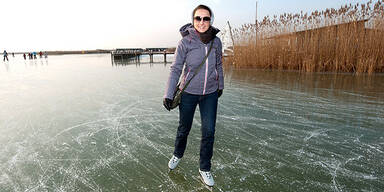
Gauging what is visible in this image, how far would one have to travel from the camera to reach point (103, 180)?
6.26 ft

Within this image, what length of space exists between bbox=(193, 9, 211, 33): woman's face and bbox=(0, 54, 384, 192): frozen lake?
1335 mm

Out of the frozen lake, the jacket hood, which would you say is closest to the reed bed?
the frozen lake

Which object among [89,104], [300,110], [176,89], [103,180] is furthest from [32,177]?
[300,110]

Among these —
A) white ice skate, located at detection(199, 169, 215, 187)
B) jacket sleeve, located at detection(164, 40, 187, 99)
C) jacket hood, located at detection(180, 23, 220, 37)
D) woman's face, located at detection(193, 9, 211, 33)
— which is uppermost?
woman's face, located at detection(193, 9, 211, 33)

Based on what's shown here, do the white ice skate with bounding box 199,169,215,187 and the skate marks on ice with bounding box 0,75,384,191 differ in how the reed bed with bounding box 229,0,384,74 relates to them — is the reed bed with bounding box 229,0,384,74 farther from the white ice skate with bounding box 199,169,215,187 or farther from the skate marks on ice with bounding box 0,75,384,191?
the white ice skate with bounding box 199,169,215,187

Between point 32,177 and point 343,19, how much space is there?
10.0 m

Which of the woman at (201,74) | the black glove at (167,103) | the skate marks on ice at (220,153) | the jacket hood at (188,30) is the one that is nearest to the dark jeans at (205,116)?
the woman at (201,74)

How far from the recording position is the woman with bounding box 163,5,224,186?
68.0 inches

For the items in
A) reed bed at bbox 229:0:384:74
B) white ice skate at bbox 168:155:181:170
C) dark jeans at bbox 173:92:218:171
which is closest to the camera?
dark jeans at bbox 173:92:218:171

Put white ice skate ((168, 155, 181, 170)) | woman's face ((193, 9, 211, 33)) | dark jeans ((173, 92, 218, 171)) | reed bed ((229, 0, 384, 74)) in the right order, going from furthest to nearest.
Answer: reed bed ((229, 0, 384, 74)), white ice skate ((168, 155, 181, 170)), dark jeans ((173, 92, 218, 171)), woman's face ((193, 9, 211, 33))

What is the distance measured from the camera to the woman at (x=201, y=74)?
173cm

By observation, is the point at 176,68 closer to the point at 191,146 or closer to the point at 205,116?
the point at 205,116

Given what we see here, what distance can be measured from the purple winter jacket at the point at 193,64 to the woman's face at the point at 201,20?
5cm

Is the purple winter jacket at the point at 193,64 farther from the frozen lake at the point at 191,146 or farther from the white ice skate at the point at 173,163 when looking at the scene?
the frozen lake at the point at 191,146
